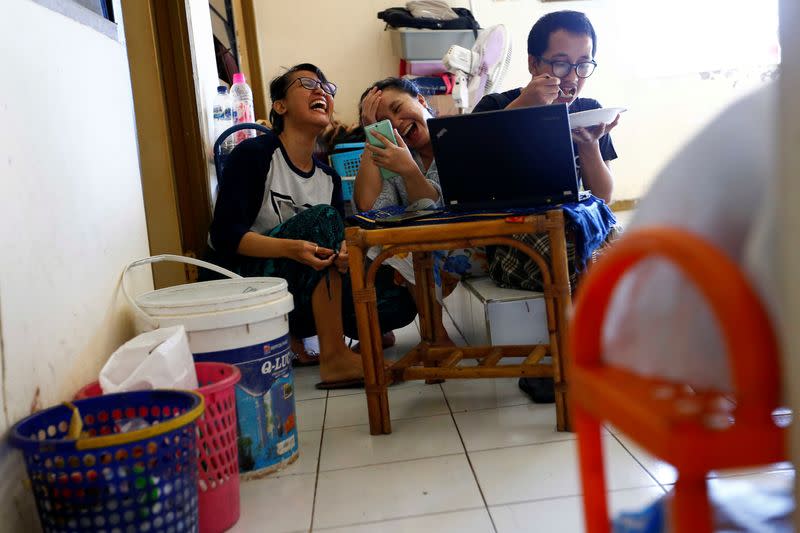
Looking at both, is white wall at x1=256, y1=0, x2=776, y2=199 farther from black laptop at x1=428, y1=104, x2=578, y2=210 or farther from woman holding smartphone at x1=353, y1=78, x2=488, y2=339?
black laptop at x1=428, y1=104, x2=578, y2=210

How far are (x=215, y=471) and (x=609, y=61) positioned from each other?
14.9ft

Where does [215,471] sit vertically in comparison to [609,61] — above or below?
below

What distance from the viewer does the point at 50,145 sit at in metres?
1.35

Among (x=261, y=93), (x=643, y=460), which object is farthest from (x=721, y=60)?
(x=643, y=460)

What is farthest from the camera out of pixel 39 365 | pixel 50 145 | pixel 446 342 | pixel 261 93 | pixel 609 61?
pixel 609 61

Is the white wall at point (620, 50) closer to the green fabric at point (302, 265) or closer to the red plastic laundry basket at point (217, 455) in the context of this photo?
the green fabric at point (302, 265)

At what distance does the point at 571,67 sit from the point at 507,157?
0.62 meters

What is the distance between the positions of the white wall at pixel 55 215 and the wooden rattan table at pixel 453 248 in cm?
57

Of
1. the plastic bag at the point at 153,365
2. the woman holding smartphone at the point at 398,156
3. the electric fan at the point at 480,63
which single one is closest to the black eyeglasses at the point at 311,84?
the woman holding smartphone at the point at 398,156

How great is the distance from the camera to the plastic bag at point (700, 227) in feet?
1.73

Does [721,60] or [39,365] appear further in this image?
[721,60]

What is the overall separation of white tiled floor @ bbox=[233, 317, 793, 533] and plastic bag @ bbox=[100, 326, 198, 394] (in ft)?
1.02

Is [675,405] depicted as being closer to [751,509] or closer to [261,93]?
[751,509]

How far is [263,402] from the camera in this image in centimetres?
152
